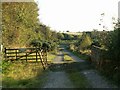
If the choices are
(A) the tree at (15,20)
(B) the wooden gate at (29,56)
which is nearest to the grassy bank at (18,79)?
(B) the wooden gate at (29,56)

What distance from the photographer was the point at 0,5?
64.1 ft

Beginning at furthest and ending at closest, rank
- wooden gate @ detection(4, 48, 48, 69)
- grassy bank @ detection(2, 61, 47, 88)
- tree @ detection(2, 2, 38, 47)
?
wooden gate @ detection(4, 48, 48, 69) → tree @ detection(2, 2, 38, 47) → grassy bank @ detection(2, 61, 47, 88)

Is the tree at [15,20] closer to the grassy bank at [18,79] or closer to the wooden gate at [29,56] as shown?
the wooden gate at [29,56]

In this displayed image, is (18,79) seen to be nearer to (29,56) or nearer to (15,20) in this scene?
(29,56)

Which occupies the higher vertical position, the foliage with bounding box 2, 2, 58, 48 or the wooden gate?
the foliage with bounding box 2, 2, 58, 48

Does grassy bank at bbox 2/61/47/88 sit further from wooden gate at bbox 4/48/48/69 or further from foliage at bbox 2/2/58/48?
foliage at bbox 2/2/58/48

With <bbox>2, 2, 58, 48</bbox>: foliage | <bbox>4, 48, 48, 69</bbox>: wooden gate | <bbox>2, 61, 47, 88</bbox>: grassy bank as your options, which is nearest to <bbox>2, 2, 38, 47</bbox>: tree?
<bbox>2, 2, 58, 48</bbox>: foliage

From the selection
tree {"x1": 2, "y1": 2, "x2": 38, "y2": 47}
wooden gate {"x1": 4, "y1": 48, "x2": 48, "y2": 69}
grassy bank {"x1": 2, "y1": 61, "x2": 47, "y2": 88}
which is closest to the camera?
grassy bank {"x1": 2, "y1": 61, "x2": 47, "y2": 88}

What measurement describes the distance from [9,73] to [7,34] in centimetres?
673

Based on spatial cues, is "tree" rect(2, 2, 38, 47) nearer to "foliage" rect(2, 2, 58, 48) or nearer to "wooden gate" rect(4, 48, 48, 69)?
"foliage" rect(2, 2, 58, 48)

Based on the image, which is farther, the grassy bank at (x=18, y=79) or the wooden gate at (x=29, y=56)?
the wooden gate at (x=29, y=56)

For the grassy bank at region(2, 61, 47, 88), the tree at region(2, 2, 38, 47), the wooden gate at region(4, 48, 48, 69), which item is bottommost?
the grassy bank at region(2, 61, 47, 88)

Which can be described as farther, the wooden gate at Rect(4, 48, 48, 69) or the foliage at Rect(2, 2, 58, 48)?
the wooden gate at Rect(4, 48, 48, 69)

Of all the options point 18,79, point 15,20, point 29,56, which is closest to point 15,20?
point 15,20
